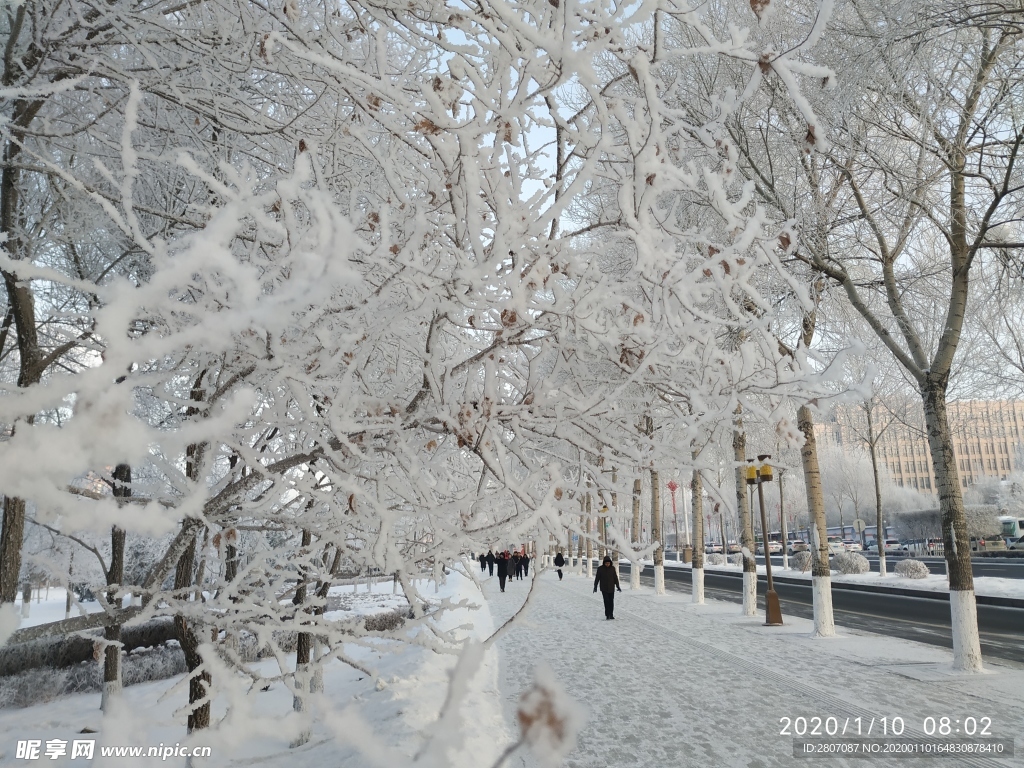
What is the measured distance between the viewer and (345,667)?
9.63 metres

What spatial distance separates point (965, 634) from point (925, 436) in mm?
14413

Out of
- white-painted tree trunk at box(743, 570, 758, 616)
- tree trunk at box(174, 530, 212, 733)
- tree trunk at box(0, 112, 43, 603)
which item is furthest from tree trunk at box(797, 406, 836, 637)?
tree trunk at box(0, 112, 43, 603)

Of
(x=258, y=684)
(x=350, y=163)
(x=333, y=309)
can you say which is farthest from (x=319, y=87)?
(x=258, y=684)

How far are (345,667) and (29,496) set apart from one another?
9534 mm

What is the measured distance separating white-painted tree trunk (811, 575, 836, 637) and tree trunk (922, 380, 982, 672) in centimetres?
223

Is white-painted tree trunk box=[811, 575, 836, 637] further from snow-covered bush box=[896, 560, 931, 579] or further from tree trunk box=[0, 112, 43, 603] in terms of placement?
snow-covered bush box=[896, 560, 931, 579]

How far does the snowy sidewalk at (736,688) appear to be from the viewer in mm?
4805

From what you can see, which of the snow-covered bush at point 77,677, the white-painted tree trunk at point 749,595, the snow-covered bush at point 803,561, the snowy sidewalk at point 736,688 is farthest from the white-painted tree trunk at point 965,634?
the snow-covered bush at point 803,561

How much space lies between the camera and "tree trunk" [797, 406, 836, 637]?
952cm

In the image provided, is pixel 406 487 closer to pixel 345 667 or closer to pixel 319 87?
pixel 319 87

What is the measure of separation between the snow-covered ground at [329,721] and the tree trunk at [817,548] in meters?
5.06

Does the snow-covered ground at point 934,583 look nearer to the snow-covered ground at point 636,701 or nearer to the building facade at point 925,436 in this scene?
the building facade at point 925,436

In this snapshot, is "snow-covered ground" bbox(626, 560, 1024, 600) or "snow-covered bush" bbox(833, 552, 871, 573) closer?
"snow-covered ground" bbox(626, 560, 1024, 600)

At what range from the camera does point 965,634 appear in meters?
6.97
